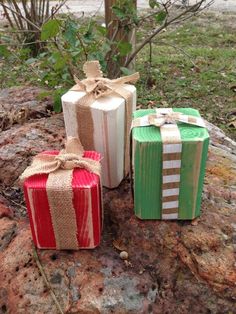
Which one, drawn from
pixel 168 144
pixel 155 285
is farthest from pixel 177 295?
pixel 168 144

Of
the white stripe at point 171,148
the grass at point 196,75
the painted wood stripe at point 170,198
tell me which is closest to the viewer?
the white stripe at point 171,148

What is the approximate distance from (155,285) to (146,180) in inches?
13.0

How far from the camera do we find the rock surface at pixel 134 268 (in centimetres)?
126

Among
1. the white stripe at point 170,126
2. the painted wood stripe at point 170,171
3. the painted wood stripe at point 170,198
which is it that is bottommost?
the painted wood stripe at point 170,198

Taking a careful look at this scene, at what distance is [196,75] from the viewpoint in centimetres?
363

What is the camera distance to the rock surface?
4.13 feet

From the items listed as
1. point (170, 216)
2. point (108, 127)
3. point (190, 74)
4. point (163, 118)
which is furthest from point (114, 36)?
point (190, 74)

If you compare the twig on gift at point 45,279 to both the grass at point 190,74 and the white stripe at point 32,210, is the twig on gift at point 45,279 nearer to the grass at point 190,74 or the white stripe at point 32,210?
the white stripe at point 32,210

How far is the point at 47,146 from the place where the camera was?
6.05 feet

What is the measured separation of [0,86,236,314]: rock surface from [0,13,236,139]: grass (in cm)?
127

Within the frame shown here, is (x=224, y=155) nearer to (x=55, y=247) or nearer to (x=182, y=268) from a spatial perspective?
(x=182, y=268)

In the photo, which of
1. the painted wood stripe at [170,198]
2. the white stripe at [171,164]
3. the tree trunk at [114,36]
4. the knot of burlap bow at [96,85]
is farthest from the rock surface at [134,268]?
the tree trunk at [114,36]

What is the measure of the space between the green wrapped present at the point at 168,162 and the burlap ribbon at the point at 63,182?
0.16 m

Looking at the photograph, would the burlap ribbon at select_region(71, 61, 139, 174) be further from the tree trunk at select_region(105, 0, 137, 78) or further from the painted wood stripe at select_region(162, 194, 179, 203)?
the tree trunk at select_region(105, 0, 137, 78)
